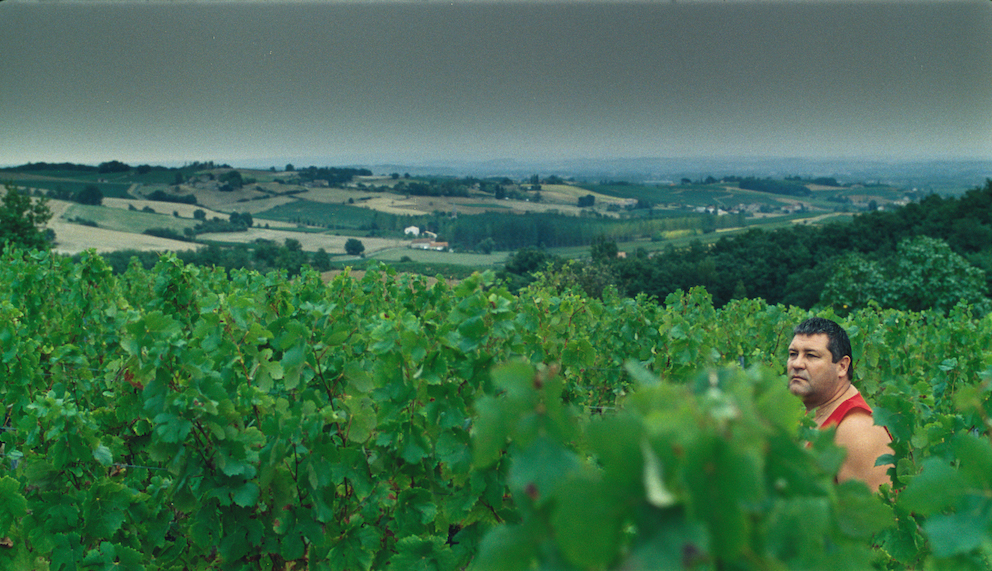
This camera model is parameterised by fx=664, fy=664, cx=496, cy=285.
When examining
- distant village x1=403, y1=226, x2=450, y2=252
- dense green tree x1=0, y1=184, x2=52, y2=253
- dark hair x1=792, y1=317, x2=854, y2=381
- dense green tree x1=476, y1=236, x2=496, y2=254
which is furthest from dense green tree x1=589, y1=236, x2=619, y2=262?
dark hair x1=792, y1=317, x2=854, y2=381

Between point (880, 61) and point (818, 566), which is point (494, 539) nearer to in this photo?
point (818, 566)

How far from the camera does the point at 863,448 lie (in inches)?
107

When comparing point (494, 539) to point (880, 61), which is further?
point (880, 61)

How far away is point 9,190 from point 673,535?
145ft

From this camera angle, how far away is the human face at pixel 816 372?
2984mm

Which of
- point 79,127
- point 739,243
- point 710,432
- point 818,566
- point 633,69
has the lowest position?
point 739,243

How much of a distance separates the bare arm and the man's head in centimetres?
22

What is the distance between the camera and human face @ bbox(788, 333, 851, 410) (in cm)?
298

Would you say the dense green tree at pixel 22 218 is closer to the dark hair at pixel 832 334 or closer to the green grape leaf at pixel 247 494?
the green grape leaf at pixel 247 494

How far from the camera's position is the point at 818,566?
81 centimetres

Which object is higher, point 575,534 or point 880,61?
point 880,61

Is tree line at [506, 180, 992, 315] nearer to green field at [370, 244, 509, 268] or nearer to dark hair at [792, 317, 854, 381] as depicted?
green field at [370, 244, 509, 268]

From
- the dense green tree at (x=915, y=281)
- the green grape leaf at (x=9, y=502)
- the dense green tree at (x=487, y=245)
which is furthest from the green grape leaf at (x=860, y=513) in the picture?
the dense green tree at (x=487, y=245)

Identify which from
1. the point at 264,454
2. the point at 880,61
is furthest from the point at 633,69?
the point at 264,454
